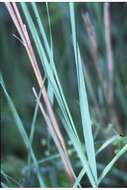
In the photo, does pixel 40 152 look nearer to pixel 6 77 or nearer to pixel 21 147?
pixel 21 147

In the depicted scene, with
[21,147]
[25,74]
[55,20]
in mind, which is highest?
[55,20]

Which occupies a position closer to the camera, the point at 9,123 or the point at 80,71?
the point at 80,71

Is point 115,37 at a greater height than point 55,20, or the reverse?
point 55,20

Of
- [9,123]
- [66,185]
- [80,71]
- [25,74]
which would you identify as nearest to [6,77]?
[25,74]

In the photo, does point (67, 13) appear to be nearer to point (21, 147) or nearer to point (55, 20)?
point (55, 20)

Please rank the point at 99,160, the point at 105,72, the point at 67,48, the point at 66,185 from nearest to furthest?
A: the point at 66,185 → the point at 99,160 → the point at 105,72 → the point at 67,48

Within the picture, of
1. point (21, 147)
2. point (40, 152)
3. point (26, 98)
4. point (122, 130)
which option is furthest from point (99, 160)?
point (26, 98)

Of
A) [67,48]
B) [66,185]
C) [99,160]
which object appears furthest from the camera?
[67,48]
